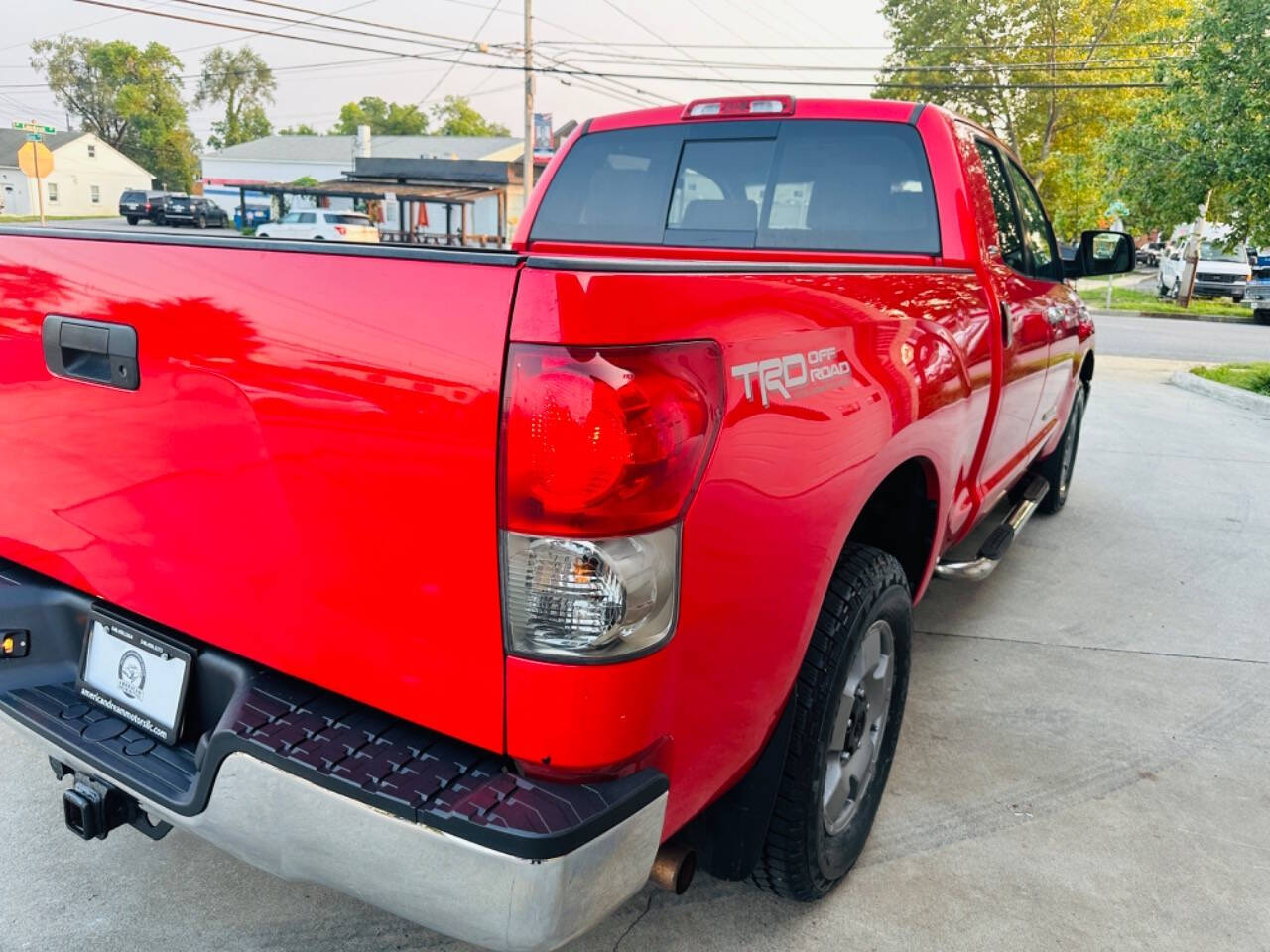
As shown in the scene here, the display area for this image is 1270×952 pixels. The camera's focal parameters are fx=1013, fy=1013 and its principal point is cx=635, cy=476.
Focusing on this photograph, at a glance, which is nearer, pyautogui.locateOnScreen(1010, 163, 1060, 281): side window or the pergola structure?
pyautogui.locateOnScreen(1010, 163, 1060, 281): side window

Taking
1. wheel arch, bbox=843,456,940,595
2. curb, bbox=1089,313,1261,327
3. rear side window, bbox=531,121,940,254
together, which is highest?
rear side window, bbox=531,121,940,254

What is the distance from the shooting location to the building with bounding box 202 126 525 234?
64688mm

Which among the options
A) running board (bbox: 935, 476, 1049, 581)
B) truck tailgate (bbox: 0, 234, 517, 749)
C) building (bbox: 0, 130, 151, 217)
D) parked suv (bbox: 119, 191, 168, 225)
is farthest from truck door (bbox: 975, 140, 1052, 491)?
building (bbox: 0, 130, 151, 217)

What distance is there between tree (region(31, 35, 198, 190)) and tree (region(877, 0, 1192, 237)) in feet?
247

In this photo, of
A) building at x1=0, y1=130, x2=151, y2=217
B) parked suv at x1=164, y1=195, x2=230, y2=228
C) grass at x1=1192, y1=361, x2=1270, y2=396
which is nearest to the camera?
grass at x1=1192, y1=361, x2=1270, y2=396

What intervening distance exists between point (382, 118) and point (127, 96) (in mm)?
26362

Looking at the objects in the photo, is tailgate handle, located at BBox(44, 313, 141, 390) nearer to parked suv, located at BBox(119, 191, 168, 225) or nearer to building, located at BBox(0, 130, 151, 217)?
→ parked suv, located at BBox(119, 191, 168, 225)

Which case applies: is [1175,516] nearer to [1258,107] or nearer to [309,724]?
[309,724]

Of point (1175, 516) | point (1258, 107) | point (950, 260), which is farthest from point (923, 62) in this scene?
point (950, 260)

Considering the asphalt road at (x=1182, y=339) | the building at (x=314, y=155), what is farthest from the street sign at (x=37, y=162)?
the building at (x=314, y=155)

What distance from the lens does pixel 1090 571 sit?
17.0ft

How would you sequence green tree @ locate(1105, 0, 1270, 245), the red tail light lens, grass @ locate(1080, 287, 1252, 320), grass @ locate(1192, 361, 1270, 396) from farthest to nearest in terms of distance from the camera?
grass @ locate(1080, 287, 1252, 320)
green tree @ locate(1105, 0, 1270, 245)
grass @ locate(1192, 361, 1270, 396)
the red tail light lens

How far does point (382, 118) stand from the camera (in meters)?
110

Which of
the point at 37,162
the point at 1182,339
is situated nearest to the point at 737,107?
the point at 1182,339
